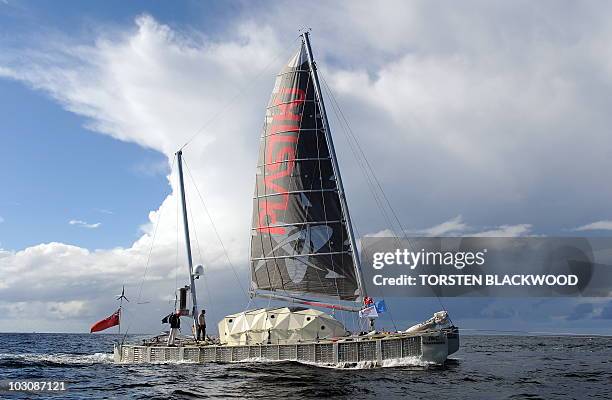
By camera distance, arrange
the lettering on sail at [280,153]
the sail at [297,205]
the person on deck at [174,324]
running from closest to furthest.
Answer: the sail at [297,205] < the person on deck at [174,324] < the lettering on sail at [280,153]

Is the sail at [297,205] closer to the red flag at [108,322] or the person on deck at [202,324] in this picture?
the person on deck at [202,324]

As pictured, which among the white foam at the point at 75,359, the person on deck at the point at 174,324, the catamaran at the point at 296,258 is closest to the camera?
the catamaran at the point at 296,258

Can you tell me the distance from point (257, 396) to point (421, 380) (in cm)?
935

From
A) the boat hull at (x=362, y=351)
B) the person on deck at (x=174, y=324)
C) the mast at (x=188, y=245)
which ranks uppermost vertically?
the mast at (x=188, y=245)

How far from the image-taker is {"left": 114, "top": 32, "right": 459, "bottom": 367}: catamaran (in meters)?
36.1

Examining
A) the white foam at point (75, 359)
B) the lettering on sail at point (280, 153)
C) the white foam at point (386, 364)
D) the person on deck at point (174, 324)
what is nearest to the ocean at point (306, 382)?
the white foam at point (386, 364)

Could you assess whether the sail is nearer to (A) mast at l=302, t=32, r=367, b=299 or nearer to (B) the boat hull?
(A) mast at l=302, t=32, r=367, b=299

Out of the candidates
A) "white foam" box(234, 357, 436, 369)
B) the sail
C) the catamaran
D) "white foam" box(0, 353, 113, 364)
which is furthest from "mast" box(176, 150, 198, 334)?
"white foam" box(234, 357, 436, 369)

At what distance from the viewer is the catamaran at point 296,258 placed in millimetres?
36062

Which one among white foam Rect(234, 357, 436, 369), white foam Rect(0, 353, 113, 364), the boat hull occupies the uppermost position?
the boat hull

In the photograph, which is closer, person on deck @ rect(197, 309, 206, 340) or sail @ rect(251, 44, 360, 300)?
sail @ rect(251, 44, 360, 300)

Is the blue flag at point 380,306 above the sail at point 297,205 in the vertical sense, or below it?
below

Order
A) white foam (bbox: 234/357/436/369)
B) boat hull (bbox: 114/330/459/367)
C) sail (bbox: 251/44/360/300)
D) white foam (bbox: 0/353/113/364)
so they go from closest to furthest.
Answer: white foam (bbox: 234/357/436/369) → boat hull (bbox: 114/330/459/367) → sail (bbox: 251/44/360/300) → white foam (bbox: 0/353/113/364)

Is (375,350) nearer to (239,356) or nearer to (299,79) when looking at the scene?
(239,356)
